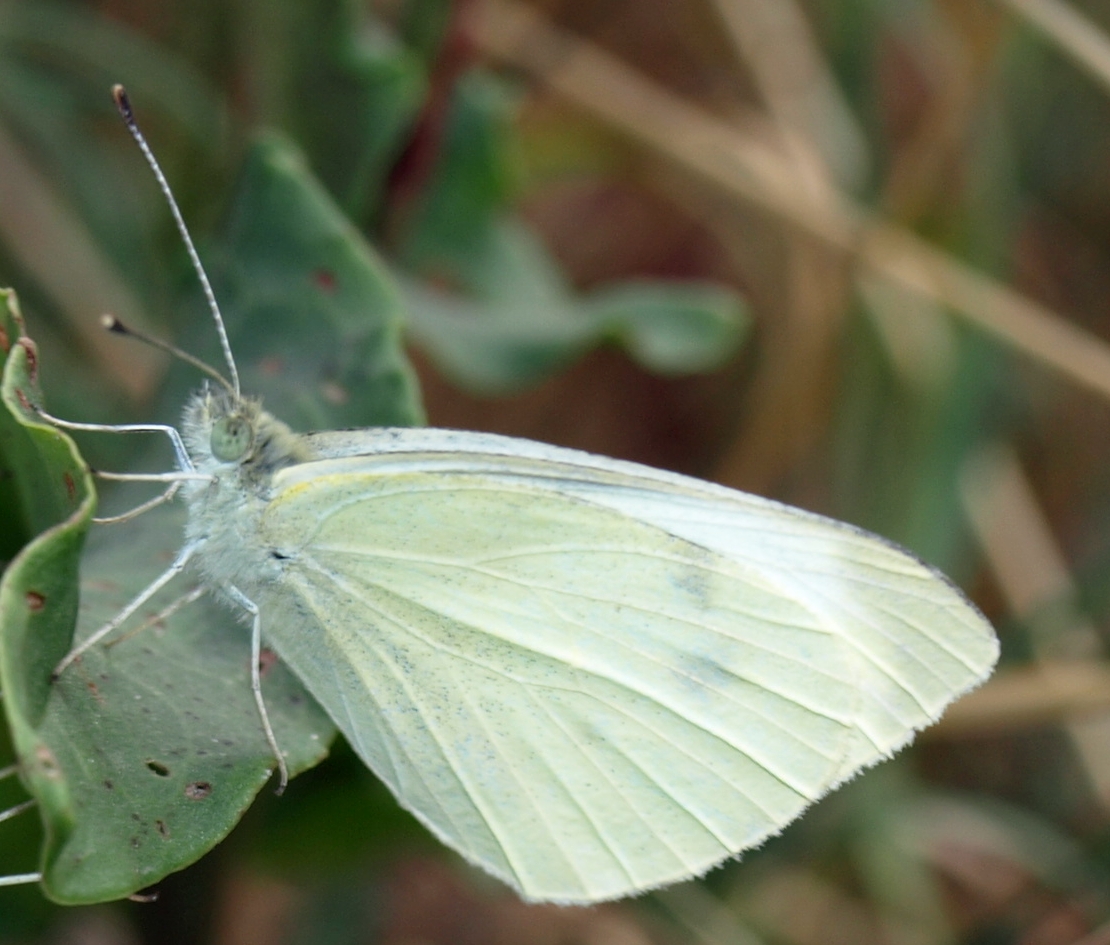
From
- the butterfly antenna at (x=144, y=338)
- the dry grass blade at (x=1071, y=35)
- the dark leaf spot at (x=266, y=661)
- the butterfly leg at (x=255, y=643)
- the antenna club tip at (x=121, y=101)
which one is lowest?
the dark leaf spot at (x=266, y=661)

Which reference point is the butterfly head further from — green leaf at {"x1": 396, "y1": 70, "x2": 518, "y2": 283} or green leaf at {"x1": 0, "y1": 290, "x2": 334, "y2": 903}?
green leaf at {"x1": 396, "y1": 70, "x2": 518, "y2": 283}

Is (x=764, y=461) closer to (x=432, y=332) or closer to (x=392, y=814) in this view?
(x=432, y=332)

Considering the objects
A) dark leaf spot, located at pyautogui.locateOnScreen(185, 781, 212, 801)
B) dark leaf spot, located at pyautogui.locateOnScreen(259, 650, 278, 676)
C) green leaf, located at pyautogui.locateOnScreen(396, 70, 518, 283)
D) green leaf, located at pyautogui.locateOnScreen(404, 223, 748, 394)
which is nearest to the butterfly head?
dark leaf spot, located at pyautogui.locateOnScreen(259, 650, 278, 676)

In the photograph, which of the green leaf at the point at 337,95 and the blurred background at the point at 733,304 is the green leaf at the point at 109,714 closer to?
the blurred background at the point at 733,304

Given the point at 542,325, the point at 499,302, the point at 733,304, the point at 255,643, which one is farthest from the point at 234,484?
the point at 733,304

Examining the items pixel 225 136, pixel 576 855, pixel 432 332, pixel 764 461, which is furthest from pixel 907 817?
pixel 225 136

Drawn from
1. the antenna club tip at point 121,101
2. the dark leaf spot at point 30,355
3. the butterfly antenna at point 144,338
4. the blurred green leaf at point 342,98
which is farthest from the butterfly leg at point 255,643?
the blurred green leaf at point 342,98
